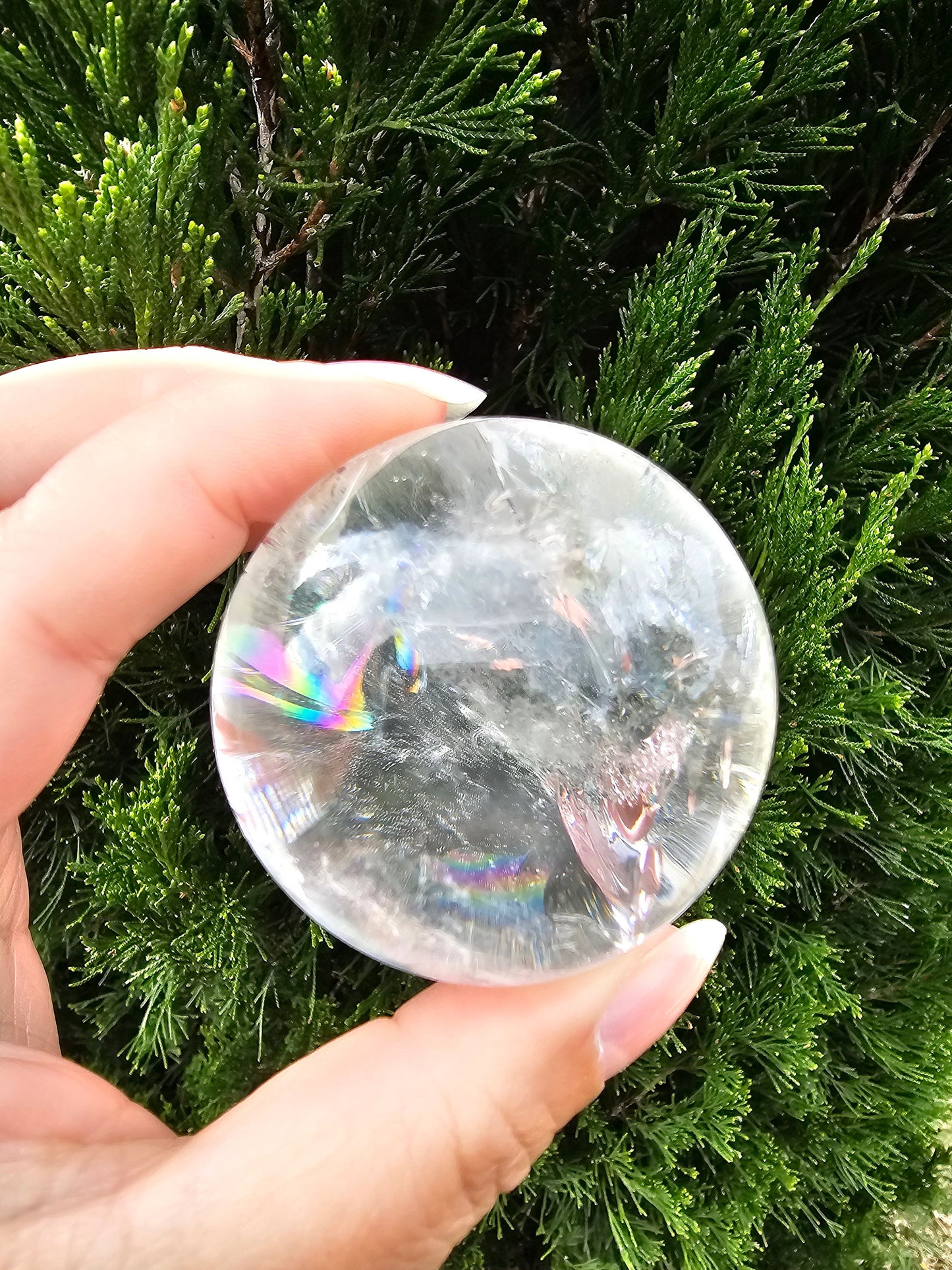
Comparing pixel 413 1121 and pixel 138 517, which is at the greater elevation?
pixel 138 517

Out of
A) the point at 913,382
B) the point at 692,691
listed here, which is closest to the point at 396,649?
the point at 692,691

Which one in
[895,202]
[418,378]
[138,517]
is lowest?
[138,517]

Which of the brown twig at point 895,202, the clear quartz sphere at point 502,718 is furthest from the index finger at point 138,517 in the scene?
the brown twig at point 895,202

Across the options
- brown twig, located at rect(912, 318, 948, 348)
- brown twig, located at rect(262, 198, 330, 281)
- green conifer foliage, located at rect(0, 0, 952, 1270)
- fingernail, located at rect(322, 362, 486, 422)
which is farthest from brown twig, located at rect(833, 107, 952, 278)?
brown twig, located at rect(262, 198, 330, 281)

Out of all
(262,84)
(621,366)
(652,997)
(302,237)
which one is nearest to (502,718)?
(652,997)

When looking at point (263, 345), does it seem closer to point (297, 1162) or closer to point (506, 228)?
point (506, 228)

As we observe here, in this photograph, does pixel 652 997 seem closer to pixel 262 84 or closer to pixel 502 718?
pixel 502 718
